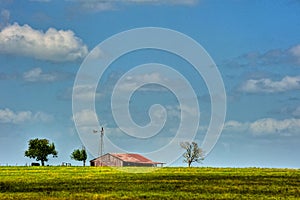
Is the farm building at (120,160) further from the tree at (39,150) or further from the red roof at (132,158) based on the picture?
the tree at (39,150)

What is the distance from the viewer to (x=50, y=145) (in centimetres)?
19938

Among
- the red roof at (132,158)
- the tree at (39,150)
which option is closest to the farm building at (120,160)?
the red roof at (132,158)

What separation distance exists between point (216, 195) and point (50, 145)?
520 ft

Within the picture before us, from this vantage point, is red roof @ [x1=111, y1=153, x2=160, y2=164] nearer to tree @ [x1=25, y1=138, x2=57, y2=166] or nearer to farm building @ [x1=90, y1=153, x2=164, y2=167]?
farm building @ [x1=90, y1=153, x2=164, y2=167]

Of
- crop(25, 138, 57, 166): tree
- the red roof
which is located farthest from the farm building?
crop(25, 138, 57, 166): tree

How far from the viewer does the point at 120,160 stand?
174 metres

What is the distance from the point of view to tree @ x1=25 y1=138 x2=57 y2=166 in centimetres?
19612

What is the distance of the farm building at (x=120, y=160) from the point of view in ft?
570

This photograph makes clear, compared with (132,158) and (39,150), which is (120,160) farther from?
(39,150)

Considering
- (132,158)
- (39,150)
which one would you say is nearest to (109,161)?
(132,158)

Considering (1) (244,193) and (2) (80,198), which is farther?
(1) (244,193)

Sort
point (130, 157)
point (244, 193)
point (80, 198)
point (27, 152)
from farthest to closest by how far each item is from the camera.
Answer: point (27, 152), point (130, 157), point (244, 193), point (80, 198)

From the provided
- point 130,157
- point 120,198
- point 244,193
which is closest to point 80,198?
point 120,198

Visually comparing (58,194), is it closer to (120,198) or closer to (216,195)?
(120,198)
